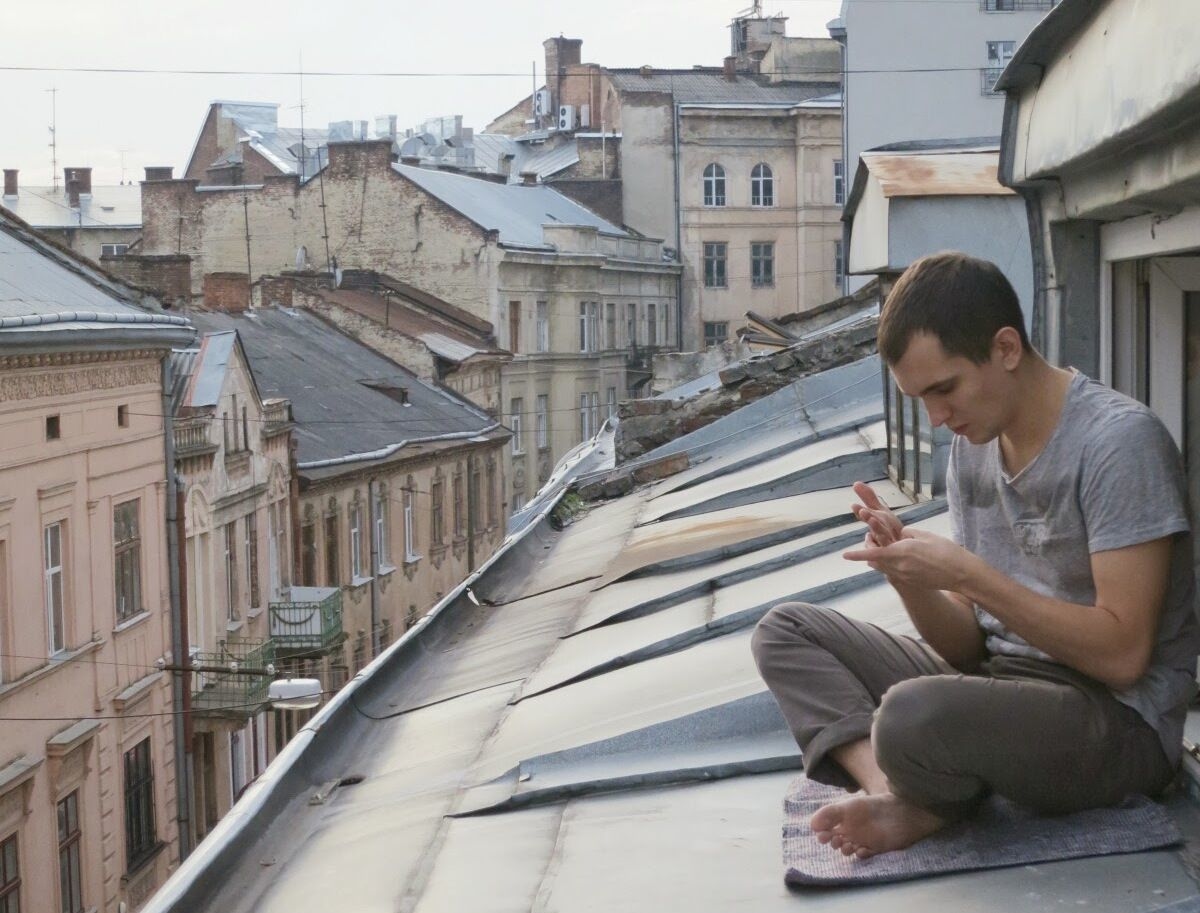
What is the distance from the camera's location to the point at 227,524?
23000 mm

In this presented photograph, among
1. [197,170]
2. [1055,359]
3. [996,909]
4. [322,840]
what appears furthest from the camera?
[197,170]

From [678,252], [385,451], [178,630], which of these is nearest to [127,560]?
[178,630]

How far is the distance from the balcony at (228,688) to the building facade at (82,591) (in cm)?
91

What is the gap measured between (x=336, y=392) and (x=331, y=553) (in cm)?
379

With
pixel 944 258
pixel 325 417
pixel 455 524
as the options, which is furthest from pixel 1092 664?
pixel 455 524

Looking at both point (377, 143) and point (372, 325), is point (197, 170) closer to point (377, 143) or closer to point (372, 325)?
point (377, 143)

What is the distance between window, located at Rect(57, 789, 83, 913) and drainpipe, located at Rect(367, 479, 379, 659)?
36.9 feet

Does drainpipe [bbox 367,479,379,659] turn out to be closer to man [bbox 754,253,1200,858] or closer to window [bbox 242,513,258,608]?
window [bbox 242,513,258,608]

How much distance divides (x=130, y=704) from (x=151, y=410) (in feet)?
10.8

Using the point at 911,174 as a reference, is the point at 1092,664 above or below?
below

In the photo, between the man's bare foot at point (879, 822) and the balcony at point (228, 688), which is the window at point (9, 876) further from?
the man's bare foot at point (879, 822)

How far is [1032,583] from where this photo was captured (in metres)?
3.02

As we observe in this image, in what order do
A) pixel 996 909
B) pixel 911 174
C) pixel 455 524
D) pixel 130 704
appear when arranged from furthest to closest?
1. pixel 455 524
2. pixel 130 704
3. pixel 911 174
4. pixel 996 909

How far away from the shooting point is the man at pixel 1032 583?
9.20 feet
